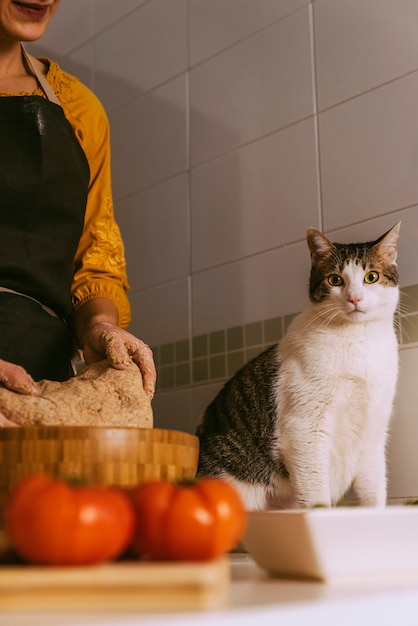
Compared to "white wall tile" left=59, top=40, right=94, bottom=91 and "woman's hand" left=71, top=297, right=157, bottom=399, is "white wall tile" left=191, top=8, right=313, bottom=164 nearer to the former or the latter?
"white wall tile" left=59, top=40, right=94, bottom=91

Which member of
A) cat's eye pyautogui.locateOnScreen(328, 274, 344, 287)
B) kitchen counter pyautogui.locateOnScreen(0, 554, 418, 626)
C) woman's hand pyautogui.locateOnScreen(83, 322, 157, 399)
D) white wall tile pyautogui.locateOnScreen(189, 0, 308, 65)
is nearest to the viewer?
kitchen counter pyautogui.locateOnScreen(0, 554, 418, 626)

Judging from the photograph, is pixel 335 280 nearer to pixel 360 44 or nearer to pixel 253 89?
pixel 360 44

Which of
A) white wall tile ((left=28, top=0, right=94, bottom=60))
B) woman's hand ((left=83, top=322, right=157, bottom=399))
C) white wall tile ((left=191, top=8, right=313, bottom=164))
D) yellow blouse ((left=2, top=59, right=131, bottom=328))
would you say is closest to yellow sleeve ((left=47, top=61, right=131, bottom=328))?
yellow blouse ((left=2, top=59, right=131, bottom=328))

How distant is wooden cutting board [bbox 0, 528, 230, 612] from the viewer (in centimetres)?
49

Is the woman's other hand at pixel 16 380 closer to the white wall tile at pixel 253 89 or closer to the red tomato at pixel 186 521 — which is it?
the red tomato at pixel 186 521

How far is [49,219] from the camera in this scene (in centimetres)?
144

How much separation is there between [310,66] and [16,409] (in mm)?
1319

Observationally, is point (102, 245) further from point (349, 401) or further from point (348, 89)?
point (348, 89)

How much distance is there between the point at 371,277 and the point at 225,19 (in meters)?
1.00

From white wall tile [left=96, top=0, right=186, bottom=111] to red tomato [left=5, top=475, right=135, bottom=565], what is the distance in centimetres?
193

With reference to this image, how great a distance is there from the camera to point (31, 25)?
4.45 ft

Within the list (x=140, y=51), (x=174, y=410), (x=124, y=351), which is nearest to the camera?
(x=124, y=351)

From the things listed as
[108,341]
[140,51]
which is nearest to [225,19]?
[140,51]

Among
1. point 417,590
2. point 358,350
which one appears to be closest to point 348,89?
point 358,350
